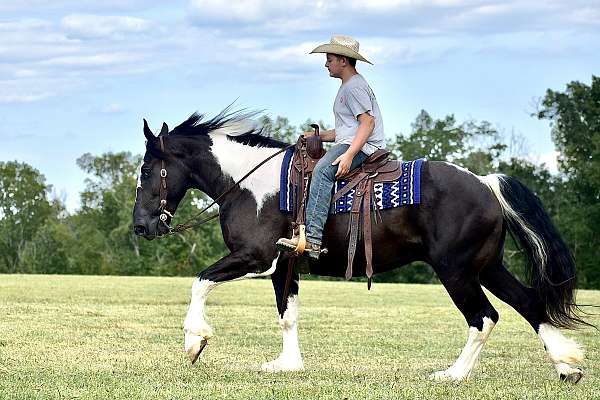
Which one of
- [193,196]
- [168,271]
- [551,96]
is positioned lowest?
[168,271]

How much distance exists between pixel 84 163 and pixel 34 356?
95.8 metres

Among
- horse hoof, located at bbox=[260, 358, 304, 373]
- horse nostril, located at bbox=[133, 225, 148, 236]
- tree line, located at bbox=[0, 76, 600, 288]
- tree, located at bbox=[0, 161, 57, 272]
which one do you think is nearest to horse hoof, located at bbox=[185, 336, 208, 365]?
horse hoof, located at bbox=[260, 358, 304, 373]

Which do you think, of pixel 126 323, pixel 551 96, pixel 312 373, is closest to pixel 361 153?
pixel 312 373

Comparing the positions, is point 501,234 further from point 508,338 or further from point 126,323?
point 126,323

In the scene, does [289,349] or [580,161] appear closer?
[289,349]

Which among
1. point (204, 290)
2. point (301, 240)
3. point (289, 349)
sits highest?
point (301, 240)

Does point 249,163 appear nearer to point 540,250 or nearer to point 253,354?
point 540,250

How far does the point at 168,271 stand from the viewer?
7156cm

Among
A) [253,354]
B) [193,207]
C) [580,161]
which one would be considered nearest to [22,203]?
[193,207]

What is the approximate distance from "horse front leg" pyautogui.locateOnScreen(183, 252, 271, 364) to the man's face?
195 cm

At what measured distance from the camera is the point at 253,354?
13367 millimetres

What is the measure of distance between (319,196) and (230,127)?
5.30ft

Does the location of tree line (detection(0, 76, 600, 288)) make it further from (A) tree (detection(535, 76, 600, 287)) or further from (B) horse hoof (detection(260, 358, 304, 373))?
(B) horse hoof (detection(260, 358, 304, 373))

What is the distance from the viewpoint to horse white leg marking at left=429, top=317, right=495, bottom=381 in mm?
10258
